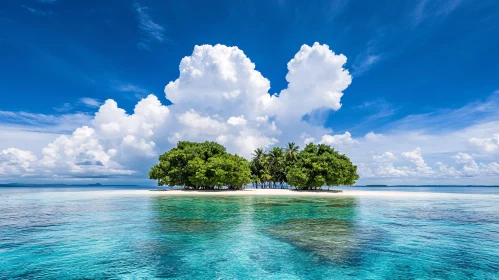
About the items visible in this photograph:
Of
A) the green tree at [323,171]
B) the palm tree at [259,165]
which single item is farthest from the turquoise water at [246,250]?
the palm tree at [259,165]

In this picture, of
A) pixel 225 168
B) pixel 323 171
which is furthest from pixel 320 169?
pixel 225 168

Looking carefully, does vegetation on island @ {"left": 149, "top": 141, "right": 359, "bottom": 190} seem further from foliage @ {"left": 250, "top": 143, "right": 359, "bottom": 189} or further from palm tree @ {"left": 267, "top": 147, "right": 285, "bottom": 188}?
palm tree @ {"left": 267, "top": 147, "right": 285, "bottom": 188}

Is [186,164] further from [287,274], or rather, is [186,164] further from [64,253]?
[287,274]

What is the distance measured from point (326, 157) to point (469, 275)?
58.5 meters

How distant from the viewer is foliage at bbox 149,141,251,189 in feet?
217

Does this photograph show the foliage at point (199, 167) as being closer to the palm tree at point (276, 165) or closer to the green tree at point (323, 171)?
the green tree at point (323, 171)

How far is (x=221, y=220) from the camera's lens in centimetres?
2241

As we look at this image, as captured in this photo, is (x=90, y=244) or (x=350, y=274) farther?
(x=90, y=244)

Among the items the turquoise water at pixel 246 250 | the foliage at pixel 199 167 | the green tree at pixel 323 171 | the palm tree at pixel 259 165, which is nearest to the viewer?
the turquoise water at pixel 246 250

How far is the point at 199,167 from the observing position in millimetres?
65938

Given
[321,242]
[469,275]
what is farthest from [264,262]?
[469,275]

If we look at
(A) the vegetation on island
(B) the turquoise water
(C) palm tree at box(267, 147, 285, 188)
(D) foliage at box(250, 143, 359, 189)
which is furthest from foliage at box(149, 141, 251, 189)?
(B) the turquoise water

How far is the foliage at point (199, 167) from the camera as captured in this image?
6612cm

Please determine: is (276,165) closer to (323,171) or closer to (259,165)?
(259,165)
